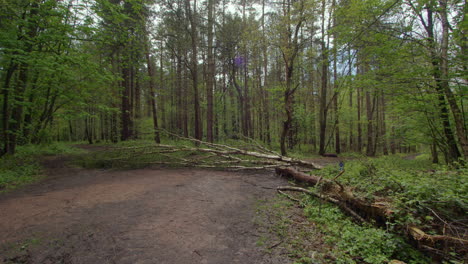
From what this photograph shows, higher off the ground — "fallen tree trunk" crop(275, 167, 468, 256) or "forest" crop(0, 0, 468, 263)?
"forest" crop(0, 0, 468, 263)

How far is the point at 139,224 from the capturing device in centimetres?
362

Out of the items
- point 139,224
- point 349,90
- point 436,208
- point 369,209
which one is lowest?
point 139,224

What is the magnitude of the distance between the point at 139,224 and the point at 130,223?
7.0 inches

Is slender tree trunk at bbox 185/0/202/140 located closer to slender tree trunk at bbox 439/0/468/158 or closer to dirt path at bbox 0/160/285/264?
dirt path at bbox 0/160/285/264

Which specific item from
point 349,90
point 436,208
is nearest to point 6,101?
point 436,208

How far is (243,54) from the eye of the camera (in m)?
20.2

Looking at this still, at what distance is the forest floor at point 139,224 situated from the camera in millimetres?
2762

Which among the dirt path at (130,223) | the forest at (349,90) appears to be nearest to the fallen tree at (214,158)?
the forest at (349,90)

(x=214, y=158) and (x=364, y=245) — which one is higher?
(x=214, y=158)

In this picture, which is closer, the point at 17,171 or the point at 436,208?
the point at 436,208

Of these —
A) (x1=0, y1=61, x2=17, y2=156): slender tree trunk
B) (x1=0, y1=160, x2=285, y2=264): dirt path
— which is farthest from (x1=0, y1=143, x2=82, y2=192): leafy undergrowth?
(x1=0, y1=61, x2=17, y2=156): slender tree trunk

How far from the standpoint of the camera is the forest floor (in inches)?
109

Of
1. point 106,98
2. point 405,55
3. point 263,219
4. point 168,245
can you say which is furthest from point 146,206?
point 106,98

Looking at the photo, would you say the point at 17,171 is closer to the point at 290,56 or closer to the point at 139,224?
the point at 139,224
